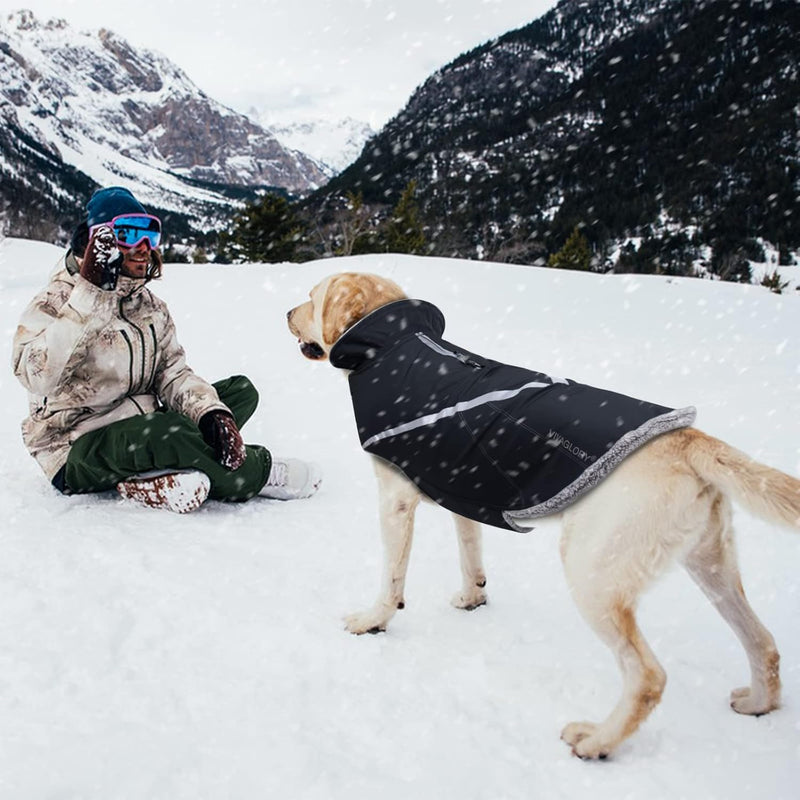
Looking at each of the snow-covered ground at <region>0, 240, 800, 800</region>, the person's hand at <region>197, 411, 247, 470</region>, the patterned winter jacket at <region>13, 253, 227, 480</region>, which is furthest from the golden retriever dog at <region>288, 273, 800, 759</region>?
the patterned winter jacket at <region>13, 253, 227, 480</region>

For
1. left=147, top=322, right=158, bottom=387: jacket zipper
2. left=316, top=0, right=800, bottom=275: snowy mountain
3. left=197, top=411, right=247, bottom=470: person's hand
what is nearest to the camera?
left=197, top=411, right=247, bottom=470: person's hand

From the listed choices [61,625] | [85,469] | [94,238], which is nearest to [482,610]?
[61,625]

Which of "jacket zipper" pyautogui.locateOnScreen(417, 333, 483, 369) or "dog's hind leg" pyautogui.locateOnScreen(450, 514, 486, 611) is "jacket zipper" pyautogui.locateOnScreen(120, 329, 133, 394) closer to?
"jacket zipper" pyautogui.locateOnScreen(417, 333, 483, 369)

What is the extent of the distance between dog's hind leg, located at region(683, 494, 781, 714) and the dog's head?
160 centimetres

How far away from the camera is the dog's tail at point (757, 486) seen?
4.97 ft

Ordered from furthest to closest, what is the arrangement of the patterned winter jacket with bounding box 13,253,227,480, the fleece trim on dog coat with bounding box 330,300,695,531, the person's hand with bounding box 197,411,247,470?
the person's hand with bounding box 197,411,247,470, the patterned winter jacket with bounding box 13,253,227,480, the fleece trim on dog coat with bounding box 330,300,695,531

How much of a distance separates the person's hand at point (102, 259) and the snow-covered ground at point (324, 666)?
1.20 meters

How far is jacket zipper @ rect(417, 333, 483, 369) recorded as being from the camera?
2.17m

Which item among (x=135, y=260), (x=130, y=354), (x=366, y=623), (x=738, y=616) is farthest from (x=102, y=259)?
(x=738, y=616)

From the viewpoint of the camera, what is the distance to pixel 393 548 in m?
2.20

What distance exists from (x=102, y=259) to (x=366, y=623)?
6.95ft

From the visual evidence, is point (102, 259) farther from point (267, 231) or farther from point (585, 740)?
point (267, 231)

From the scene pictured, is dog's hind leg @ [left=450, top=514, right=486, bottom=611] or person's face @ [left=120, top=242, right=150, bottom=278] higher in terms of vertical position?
person's face @ [left=120, top=242, right=150, bottom=278]

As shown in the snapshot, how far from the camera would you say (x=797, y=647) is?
2141 mm
